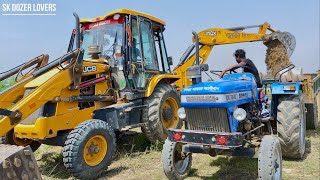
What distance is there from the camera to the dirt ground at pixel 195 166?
496cm

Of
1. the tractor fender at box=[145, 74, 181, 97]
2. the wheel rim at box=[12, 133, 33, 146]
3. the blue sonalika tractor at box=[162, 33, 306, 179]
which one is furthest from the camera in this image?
the tractor fender at box=[145, 74, 181, 97]

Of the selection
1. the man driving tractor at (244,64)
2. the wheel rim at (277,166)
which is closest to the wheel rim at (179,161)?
the wheel rim at (277,166)

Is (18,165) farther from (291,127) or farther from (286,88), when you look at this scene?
(286,88)

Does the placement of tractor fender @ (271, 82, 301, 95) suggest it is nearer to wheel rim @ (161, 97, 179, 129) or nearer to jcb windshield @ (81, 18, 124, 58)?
wheel rim @ (161, 97, 179, 129)

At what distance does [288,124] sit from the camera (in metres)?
5.27

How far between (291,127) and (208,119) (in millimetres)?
1687

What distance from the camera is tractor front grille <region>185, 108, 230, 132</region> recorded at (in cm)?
425

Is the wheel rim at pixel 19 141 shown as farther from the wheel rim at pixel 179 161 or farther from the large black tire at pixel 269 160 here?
the large black tire at pixel 269 160

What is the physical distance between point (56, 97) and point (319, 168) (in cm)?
428

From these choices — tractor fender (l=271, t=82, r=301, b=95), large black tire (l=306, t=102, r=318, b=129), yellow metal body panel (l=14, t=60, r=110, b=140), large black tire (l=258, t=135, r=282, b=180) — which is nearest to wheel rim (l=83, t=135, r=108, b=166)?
yellow metal body panel (l=14, t=60, r=110, b=140)

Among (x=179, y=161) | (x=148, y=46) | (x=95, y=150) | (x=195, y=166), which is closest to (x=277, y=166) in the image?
(x=179, y=161)

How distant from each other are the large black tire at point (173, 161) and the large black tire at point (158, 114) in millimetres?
1767

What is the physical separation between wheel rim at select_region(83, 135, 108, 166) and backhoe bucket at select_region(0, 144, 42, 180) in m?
2.92

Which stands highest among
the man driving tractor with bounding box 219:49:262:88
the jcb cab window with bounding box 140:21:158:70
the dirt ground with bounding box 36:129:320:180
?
the jcb cab window with bounding box 140:21:158:70
